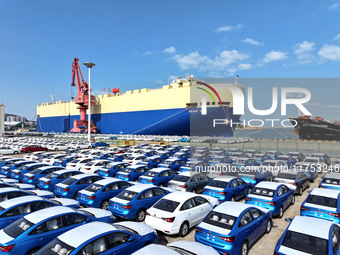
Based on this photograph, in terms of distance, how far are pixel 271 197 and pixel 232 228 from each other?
11.7ft

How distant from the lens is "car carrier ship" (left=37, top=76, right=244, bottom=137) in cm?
5631

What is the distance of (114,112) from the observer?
77.5 metres

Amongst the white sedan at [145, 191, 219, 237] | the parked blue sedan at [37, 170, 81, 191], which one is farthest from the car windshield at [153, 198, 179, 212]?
the parked blue sedan at [37, 170, 81, 191]

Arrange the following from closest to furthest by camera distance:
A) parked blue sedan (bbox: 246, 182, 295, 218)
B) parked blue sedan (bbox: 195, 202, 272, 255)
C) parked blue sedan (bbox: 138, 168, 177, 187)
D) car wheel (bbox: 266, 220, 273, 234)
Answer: parked blue sedan (bbox: 195, 202, 272, 255)
car wheel (bbox: 266, 220, 273, 234)
parked blue sedan (bbox: 246, 182, 295, 218)
parked blue sedan (bbox: 138, 168, 177, 187)

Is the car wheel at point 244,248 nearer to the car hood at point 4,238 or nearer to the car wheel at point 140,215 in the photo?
the car wheel at point 140,215

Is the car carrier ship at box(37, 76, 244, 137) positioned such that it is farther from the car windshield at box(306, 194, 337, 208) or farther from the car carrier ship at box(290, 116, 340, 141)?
the car windshield at box(306, 194, 337, 208)

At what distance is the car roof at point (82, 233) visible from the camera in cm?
483

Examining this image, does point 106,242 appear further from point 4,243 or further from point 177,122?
point 177,122

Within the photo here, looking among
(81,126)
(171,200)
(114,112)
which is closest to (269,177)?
(171,200)

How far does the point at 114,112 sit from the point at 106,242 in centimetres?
7505

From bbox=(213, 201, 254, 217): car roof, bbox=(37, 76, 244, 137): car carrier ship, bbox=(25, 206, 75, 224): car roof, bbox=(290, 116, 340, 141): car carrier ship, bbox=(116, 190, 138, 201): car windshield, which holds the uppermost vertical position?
bbox=(37, 76, 244, 137): car carrier ship

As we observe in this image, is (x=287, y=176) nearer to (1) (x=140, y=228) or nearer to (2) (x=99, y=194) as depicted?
(1) (x=140, y=228)

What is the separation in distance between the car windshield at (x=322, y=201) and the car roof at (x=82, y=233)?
23.4 feet

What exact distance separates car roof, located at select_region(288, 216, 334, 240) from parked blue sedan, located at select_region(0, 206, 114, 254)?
5.92 metres
